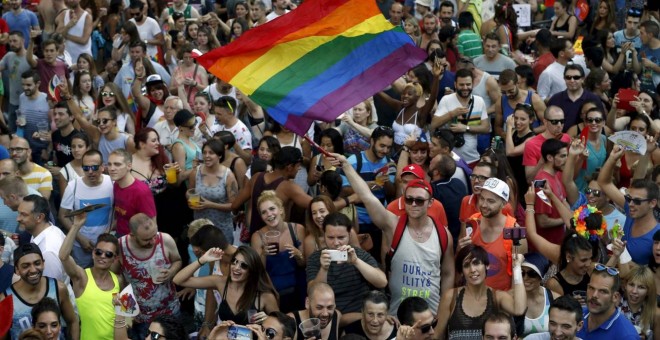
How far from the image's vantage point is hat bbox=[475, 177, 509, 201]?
31.1 ft

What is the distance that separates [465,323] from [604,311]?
0.92 m

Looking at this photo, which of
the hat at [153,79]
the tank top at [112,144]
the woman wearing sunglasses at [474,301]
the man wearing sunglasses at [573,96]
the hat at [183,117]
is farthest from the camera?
the hat at [153,79]

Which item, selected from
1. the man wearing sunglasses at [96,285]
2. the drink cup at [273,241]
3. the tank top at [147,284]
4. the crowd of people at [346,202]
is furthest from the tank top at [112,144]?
the drink cup at [273,241]

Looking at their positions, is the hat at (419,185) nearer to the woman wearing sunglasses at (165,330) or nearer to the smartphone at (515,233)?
the smartphone at (515,233)

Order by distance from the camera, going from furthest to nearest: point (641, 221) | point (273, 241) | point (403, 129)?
point (403, 129)
point (641, 221)
point (273, 241)

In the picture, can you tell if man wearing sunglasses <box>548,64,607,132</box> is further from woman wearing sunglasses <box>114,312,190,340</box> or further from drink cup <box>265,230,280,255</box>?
woman wearing sunglasses <box>114,312,190,340</box>

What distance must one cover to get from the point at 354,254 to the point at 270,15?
8121 millimetres

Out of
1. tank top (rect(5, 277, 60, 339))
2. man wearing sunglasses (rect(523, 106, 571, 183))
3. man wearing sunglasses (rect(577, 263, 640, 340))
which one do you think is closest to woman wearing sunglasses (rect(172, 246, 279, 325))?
tank top (rect(5, 277, 60, 339))

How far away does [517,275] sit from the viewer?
28.8ft

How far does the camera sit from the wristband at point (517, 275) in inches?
345

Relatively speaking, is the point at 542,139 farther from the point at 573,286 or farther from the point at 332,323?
the point at 332,323

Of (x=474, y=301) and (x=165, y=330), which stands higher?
(x=165, y=330)

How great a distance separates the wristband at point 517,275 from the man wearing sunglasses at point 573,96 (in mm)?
4312

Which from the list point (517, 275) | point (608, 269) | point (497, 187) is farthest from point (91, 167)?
point (608, 269)
